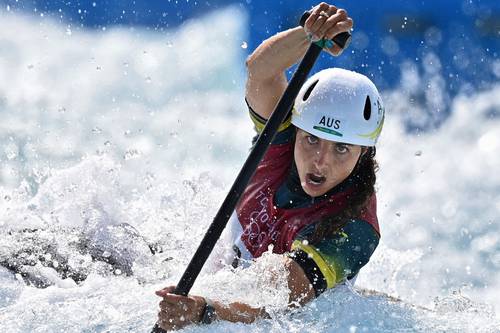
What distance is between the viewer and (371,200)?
4035 mm

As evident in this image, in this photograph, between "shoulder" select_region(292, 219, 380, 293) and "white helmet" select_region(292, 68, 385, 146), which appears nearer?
"shoulder" select_region(292, 219, 380, 293)

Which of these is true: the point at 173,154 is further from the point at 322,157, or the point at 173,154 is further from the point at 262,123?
the point at 322,157

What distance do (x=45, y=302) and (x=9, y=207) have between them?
1.72 metres

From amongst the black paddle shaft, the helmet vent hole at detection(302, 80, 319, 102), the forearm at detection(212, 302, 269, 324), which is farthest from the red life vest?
the black paddle shaft

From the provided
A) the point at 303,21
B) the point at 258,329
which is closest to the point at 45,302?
the point at 258,329

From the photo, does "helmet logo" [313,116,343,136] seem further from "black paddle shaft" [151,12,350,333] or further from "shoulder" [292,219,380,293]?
"black paddle shaft" [151,12,350,333]

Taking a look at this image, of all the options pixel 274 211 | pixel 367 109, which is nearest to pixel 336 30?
pixel 367 109

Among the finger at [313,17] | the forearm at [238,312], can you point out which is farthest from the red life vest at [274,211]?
the finger at [313,17]

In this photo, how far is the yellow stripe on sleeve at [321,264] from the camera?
12.0 feet

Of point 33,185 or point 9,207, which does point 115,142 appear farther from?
point 9,207

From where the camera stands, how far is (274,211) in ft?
13.6

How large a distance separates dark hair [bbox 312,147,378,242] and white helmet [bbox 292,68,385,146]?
0.31 feet

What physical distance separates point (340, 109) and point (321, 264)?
0.76 m

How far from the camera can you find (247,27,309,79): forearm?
4012mm
